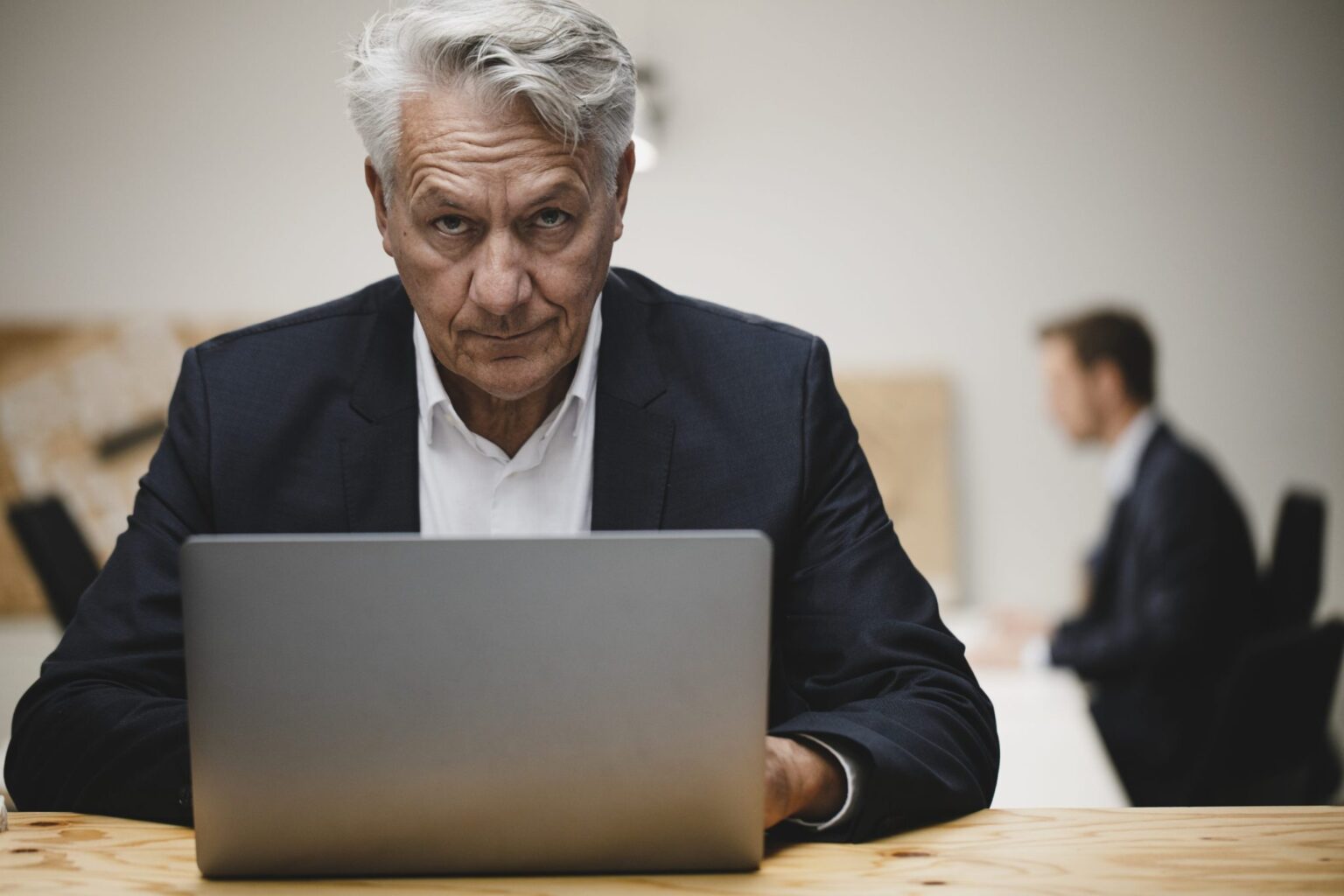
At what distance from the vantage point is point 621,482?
1.42 m

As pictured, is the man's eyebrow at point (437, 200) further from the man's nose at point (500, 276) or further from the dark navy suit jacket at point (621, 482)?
the dark navy suit jacket at point (621, 482)

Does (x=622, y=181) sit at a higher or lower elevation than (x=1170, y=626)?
higher

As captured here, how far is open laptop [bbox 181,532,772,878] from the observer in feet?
2.69

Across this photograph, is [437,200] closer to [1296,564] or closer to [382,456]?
[382,456]

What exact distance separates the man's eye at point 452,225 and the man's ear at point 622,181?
18 centimetres

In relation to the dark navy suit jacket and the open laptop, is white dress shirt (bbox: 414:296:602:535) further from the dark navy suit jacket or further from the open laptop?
the open laptop

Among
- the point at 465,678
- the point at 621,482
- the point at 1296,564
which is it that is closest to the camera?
the point at 465,678

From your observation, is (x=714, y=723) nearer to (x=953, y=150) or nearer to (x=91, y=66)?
(x=953, y=150)

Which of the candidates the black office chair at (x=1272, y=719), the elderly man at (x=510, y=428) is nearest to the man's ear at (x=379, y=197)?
the elderly man at (x=510, y=428)

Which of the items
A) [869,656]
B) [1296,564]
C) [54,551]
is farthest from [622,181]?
[1296,564]

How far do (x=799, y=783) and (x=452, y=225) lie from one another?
0.65 metres

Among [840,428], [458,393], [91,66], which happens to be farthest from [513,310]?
[91,66]

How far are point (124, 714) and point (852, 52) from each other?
356cm

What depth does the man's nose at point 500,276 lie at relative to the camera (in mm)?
1263
